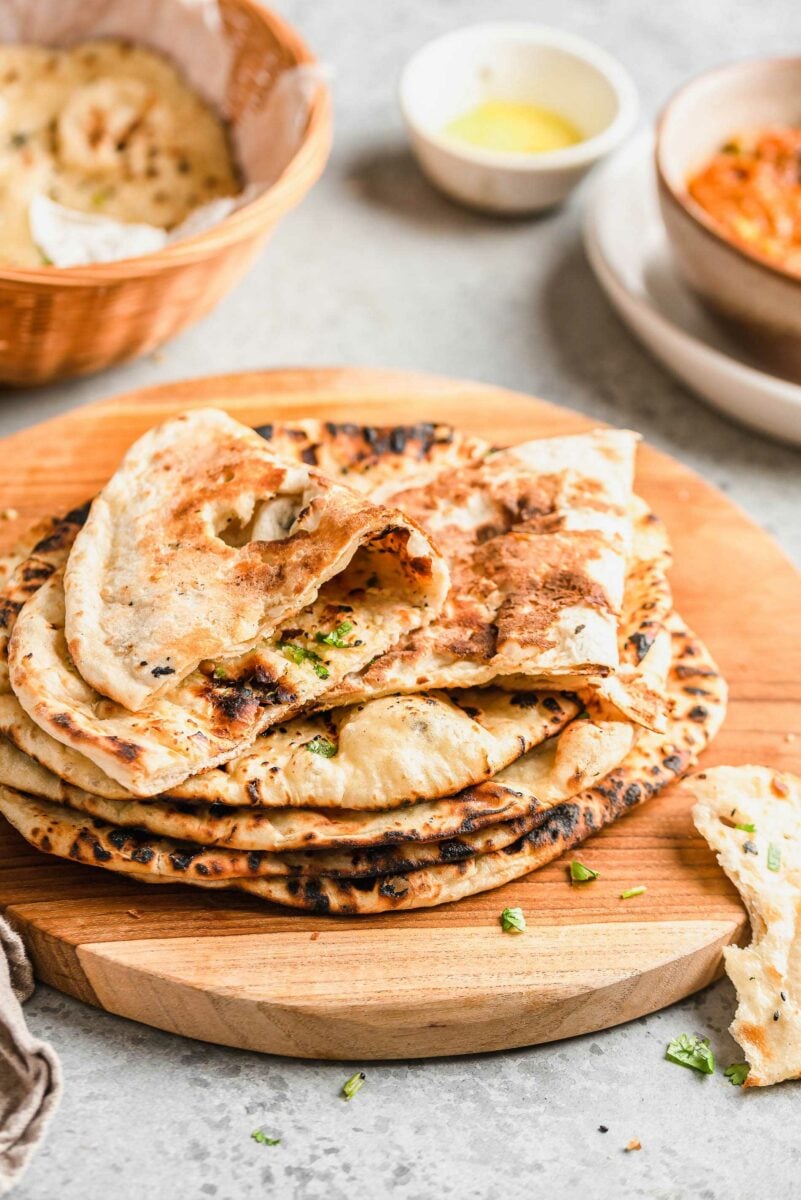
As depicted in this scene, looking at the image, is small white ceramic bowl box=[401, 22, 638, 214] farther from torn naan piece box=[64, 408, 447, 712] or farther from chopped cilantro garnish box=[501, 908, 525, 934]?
chopped cilantro garnish box=[501, 908, 525, 934]

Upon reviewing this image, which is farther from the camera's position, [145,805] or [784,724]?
[784,724]

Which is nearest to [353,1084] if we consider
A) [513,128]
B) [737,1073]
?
[737,1073]

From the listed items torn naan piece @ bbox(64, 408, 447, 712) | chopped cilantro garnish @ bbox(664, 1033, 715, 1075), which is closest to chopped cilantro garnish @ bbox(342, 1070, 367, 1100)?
chopped cilantro garnish @ bbox(664, 1033, 715, 1075)

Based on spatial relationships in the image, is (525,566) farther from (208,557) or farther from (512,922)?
(512,922)

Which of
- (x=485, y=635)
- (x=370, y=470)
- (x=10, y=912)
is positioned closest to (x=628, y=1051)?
(x=485, y=635)

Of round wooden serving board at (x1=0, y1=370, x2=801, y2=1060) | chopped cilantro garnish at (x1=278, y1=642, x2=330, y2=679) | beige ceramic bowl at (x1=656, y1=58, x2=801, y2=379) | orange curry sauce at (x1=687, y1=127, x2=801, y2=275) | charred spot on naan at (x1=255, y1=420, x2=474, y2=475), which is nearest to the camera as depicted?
round wooden serving board at (x1=0, y1=370, x2=801, y2=1060)

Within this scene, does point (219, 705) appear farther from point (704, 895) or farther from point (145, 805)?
point (704, 895)

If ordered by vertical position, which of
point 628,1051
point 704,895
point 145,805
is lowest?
point 628,1051

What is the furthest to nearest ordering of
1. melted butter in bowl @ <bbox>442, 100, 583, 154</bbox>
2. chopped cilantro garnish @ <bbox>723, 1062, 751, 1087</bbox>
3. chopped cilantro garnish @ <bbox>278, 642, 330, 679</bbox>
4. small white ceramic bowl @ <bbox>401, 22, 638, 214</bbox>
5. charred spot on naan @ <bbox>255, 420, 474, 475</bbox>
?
melted butter in bowl @ <bbox>442, 100, 583, 154</bbox> < small white ceramic bowl @ <bbox>401, 22, 638, 214</bbox> < charred spot on naan @ <bbox>255, 420, 474, 475</bbox> < chopped cilantro garnish @ <bbox>278, 642, 330, 679</bbox> < chopped cilantro garnish @ <bbox>723, 1062, 751, 1087</bbox>
